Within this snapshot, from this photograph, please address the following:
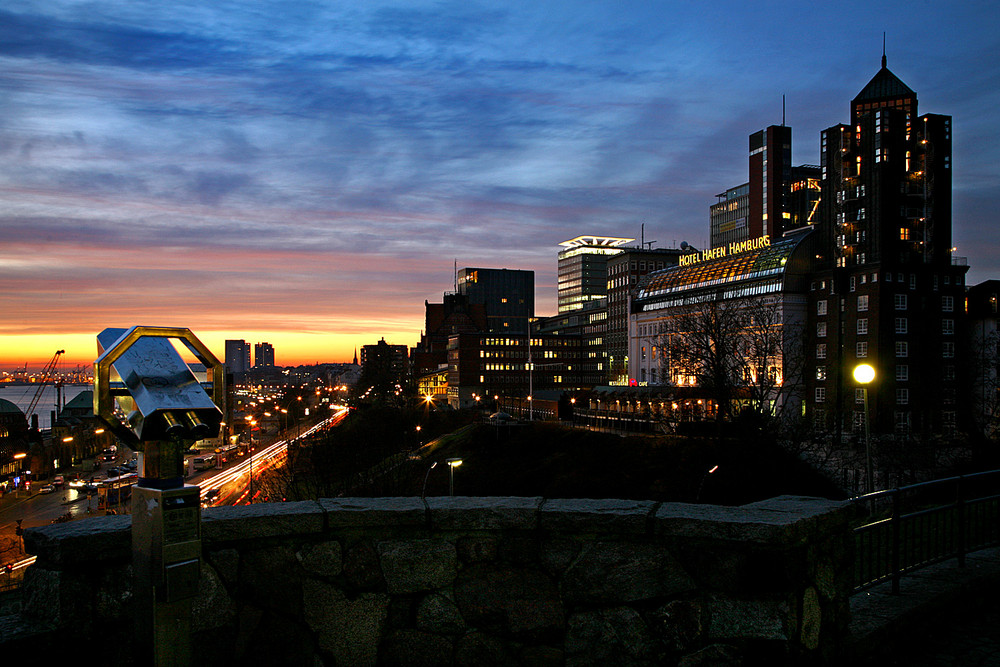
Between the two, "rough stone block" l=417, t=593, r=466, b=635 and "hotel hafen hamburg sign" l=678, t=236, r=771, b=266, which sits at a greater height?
"hotel hafen hamburg sign" l=678, t=236, r=771, b=266

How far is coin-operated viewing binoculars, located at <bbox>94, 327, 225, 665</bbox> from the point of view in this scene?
11.0 ft

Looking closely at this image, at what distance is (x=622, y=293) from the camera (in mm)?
140125

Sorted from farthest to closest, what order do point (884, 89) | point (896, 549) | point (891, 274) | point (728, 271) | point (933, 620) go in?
point (728, 271)
point (884, 89)
point (891, 274)
point (896, 549)
point (933, 620)

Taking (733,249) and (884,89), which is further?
(733,249)

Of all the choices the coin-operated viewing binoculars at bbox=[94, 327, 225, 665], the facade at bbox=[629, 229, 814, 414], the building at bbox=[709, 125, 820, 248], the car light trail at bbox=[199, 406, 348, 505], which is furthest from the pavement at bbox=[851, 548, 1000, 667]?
the building at bbox=[709, 125, 820, 248]

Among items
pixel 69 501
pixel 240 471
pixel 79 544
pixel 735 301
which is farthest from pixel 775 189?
pixel 79 544

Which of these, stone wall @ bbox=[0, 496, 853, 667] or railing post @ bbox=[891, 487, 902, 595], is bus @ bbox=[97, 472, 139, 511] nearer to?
stone wall @ bbox=[0, 496, 853, 667]

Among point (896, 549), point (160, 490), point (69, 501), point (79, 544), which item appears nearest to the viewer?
point (160, 490)

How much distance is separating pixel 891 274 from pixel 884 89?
20588 mm

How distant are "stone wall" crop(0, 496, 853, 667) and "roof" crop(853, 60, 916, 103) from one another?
83314 millimetres

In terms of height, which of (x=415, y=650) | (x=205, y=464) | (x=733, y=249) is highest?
(x=733, y=249)

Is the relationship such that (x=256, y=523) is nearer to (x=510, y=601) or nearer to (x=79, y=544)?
(x=79, y=544)

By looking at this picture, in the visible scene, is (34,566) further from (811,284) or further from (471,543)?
(811,284)

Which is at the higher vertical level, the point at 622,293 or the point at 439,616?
the point at 622,293
